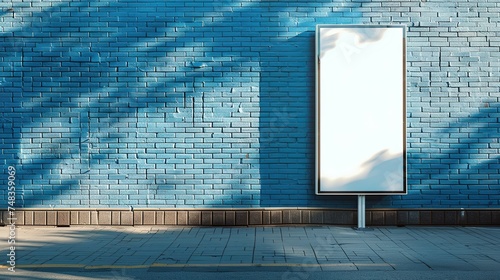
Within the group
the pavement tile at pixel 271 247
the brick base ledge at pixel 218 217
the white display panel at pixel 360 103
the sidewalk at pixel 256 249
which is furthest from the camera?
the brick base ledge at pixel 218 217

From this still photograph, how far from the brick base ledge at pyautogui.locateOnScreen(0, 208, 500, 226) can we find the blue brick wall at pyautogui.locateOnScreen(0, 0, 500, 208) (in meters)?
0.15

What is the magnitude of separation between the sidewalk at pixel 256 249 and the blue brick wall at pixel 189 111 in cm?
70

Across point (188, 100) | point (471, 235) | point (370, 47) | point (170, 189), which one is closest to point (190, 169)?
point (170, 189)

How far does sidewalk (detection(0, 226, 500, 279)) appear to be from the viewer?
7.86m

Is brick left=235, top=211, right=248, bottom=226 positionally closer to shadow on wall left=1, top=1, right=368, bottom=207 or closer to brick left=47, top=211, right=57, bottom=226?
shadow on wall left=1, top=1, right=368, bottom=207

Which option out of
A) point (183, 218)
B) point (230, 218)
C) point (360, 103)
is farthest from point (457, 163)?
point (183, 218)

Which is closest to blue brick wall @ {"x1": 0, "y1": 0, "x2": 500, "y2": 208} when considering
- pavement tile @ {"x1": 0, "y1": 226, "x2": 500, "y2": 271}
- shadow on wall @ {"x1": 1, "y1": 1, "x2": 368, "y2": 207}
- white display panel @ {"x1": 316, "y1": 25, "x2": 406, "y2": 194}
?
shadow on wall @ {"x1": 1, "y1": 1, "x2": 368, "y2": 207}

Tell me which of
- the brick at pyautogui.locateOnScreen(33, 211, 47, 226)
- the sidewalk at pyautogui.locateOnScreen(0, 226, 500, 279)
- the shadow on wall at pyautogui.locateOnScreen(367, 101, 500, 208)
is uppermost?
the shadow on wall at pyautogui.locateOnScreen(367, 101, 500, 208)

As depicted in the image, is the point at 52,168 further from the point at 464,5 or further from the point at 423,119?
the point at 464,5

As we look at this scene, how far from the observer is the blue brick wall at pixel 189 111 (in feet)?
36.5

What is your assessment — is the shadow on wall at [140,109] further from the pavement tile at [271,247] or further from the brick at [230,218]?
the pavement tile at [271,247]

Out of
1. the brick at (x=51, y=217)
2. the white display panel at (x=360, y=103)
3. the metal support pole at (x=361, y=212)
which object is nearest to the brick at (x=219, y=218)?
the white display panel at (x=360, y=103)

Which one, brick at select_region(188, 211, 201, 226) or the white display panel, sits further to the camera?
brick at select_region(188, 211, 201, 226)

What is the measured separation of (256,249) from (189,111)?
3.28 m
